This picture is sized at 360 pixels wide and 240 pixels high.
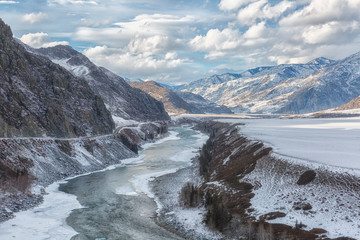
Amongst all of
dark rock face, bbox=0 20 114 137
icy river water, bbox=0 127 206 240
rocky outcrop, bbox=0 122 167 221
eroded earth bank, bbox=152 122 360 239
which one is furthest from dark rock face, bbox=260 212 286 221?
dark rock face, bbox=0 20 114 137

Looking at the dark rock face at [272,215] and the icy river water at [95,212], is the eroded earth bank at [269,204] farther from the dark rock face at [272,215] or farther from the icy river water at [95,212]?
the icy river water at [95,212]

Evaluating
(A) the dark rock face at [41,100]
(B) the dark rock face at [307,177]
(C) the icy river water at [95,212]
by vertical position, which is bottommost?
(C) the icy river water at [95,212]

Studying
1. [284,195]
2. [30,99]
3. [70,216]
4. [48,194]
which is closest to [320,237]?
[284,195]

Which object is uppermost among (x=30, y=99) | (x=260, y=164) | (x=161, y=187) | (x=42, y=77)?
(x=42, y=77)

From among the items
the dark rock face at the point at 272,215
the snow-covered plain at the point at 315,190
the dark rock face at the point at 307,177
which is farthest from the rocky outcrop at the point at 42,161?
the dark rock face at the point at 307,177

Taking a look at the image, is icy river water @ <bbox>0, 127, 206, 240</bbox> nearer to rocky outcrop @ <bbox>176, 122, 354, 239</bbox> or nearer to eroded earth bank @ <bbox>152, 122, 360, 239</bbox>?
eroded earth bank @ <bbox>152, 122, 360, 239</bbox>

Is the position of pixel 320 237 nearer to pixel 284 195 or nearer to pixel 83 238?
pixel 284 195
